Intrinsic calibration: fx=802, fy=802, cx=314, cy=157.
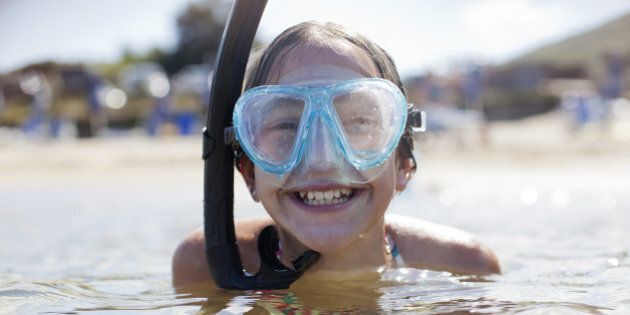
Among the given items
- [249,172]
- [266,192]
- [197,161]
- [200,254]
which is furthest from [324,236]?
[197,161]

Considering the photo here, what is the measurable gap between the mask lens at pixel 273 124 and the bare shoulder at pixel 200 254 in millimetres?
738

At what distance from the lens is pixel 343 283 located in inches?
121

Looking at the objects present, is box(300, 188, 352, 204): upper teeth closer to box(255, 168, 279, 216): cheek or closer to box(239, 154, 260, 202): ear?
box(255, 168, 279, 216): cheek

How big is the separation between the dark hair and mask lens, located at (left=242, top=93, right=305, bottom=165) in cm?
18

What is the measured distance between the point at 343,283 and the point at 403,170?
49 centimetres

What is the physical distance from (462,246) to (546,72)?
35420 mm

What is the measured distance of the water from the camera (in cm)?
275

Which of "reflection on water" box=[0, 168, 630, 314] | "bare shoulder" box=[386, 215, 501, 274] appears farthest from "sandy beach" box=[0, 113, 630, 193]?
"bare shoulder" box=[386, 215, 501, 274]

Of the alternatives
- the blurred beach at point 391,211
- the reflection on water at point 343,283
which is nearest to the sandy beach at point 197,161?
the blurred beach at point 391,211

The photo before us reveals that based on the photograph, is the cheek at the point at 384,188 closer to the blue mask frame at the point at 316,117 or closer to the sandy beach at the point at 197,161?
the blue mask frame at the point at 316,117

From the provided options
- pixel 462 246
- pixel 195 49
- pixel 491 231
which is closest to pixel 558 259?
pixel 462 246

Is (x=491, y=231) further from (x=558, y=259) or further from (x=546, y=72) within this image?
(x=546, y=72)

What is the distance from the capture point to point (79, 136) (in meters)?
24.7

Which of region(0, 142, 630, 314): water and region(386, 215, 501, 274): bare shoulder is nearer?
region(0, 142, 630, 314): water
